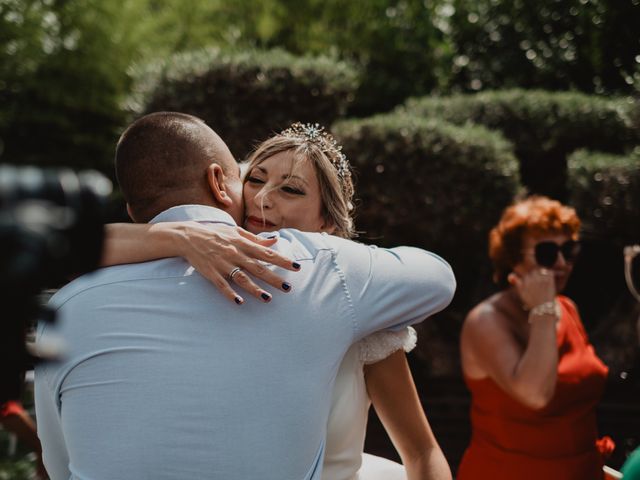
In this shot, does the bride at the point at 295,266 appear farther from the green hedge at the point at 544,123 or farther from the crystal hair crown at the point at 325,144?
the green hedge at the point at 544,123

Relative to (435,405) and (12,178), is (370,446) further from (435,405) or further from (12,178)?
(12,178)

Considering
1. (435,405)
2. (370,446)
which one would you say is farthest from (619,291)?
(370,446)

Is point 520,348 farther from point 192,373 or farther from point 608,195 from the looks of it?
point 608,195

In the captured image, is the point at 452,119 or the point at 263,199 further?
the point at 452,119

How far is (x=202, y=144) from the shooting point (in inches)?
83.9

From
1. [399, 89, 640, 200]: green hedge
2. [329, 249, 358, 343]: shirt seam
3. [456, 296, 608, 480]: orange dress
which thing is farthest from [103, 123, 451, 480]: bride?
[399, 89, 640, 200]: green hedge

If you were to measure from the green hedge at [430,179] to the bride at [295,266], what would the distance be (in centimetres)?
315

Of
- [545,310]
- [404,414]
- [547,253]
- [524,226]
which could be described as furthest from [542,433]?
[404,414]

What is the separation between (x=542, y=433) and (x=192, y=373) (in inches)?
95.1

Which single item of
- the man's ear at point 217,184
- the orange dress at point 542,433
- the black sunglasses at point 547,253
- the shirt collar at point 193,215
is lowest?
the orange dress at point 542,433

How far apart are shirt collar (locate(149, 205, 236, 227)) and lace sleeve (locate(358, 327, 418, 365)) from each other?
1.62 ft

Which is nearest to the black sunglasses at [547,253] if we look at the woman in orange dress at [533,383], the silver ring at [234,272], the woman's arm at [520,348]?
the woman in orange dress at [533,383]

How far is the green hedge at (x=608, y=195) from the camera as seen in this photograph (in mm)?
5590

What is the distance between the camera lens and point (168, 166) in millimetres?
2080
